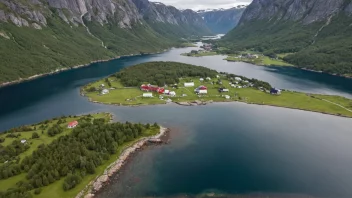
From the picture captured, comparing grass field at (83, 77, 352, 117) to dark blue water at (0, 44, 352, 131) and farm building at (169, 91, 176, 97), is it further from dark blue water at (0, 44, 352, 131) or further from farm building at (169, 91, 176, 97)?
dark blue water at (0, 44, 352, 131)

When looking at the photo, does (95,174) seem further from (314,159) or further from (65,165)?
(314,159)

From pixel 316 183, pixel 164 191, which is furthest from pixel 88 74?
pixel 316 183

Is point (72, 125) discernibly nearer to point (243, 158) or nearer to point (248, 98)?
point (243, 158)

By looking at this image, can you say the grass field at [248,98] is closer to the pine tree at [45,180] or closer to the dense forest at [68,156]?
the dense forest at [68,156]

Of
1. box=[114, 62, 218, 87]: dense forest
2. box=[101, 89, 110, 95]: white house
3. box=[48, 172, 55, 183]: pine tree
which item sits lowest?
box=[48, 172, 55, 183]: pine tree

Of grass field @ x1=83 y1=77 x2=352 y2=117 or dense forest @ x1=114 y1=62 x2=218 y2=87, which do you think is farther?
dense forest @ x1=114 y1=62 x2=218 y2=87

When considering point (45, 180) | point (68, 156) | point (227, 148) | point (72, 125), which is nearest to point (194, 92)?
point (227, 148)

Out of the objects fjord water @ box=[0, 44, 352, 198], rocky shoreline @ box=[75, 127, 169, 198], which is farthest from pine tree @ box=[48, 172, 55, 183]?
fjord water @ box=[0, 44, 352, 198]

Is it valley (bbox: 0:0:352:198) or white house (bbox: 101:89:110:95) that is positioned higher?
white house (bbox: 101:89:110:95)
